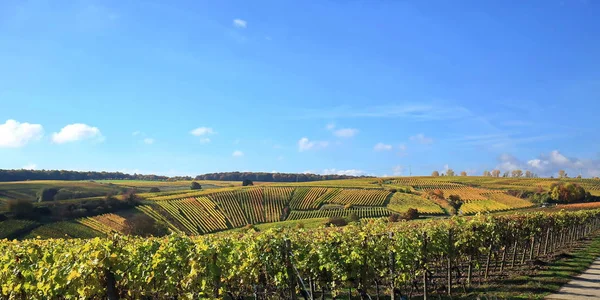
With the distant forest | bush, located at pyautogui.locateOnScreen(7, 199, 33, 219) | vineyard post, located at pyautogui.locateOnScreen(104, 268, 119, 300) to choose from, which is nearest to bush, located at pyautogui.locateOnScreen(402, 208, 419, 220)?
bush, located at pyautogui.locateOnScreen(7, 199, 33, 219)

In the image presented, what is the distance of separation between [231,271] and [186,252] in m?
1.19

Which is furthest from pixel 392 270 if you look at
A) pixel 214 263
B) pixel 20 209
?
pixel 20 209

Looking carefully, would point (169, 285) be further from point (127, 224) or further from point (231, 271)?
point (127, 224)

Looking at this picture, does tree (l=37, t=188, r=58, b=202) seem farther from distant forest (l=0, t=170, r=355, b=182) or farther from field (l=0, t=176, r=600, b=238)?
distant forest (l=0, t=170, r=355, b=182)

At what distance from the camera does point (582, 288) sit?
13812mm

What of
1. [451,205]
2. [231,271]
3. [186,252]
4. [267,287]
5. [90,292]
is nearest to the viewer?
[90,292]

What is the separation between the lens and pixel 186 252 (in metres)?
7.62

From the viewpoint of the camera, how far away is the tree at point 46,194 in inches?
3199

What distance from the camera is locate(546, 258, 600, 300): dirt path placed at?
12.5 meters

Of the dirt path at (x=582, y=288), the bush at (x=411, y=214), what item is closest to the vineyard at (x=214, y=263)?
the dirt path at (x=582, y=288)

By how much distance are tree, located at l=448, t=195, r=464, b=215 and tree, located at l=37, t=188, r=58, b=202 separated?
256 feet

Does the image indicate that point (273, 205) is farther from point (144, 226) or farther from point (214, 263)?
point (214, 263)

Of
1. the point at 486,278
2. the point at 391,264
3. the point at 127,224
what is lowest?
the point at 127,224

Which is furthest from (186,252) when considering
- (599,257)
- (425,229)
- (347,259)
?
(599,257)
